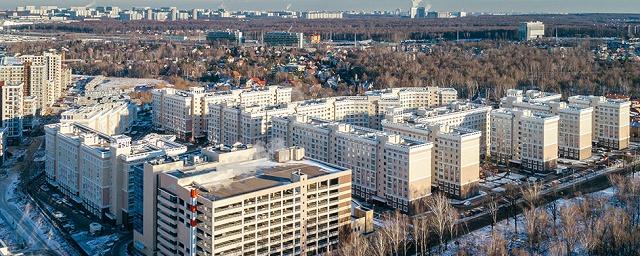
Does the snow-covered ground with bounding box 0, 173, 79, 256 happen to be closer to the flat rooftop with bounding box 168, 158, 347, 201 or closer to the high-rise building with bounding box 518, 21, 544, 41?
the flat rooftop with bounding box 168, 158, 347, 201

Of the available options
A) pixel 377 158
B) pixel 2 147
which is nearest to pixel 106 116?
pixel 2 147

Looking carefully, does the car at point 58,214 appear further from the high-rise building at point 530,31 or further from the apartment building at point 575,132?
the high-rise building at point 530,31

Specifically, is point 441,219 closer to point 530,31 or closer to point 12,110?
point 12,110

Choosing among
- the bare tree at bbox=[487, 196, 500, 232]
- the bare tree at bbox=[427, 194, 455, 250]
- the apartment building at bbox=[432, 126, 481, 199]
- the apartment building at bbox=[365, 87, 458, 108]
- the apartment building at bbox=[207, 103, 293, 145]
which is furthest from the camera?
the apartment building at bbox=[365, 87, 458, 108]

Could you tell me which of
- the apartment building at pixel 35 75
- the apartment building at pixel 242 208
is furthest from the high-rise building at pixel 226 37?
the apartment building at pixel 242 208

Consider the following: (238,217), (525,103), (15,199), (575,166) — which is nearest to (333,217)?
(238,217)

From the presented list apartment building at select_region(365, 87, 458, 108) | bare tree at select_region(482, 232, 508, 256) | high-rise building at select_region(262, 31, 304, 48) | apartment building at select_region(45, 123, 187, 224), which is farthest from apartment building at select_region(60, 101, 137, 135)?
high-rise building at select_region(262, 31, 304, 48)

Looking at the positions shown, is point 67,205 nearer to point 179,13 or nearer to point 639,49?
point 639,49
